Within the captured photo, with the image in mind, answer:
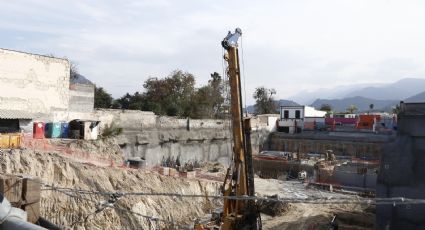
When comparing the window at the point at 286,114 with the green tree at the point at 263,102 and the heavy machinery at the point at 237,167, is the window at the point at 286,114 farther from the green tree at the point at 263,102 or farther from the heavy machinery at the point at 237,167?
the heavy machinery at the point at 237,167

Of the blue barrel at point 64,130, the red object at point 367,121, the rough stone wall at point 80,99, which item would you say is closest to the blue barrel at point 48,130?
the blue barrel at point 64,130

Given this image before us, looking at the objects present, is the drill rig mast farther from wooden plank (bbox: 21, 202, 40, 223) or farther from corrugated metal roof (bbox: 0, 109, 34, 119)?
corrugated metal roof (bbox: 0, 109, 34, 119)

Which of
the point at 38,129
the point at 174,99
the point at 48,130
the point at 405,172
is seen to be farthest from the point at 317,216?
the point at 174,99

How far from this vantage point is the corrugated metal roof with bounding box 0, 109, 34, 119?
2980cm

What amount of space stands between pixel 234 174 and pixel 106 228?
30.1 ft

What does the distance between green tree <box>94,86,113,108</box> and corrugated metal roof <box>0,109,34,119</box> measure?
2542 cm

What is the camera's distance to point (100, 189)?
973 inches

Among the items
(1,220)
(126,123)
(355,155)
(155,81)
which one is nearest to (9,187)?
(1,220)

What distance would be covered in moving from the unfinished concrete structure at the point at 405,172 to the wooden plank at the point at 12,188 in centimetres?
1728

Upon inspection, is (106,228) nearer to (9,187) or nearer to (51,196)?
(51,196)

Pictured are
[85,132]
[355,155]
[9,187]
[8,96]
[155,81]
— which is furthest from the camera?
[155,81]

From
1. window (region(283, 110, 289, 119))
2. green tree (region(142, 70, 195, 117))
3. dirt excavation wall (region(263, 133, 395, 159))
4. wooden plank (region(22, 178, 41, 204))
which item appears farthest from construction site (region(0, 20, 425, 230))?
window (region(283, 110, 289, 119))

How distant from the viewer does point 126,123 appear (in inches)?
1518

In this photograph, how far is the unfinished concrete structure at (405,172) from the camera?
703 inches
